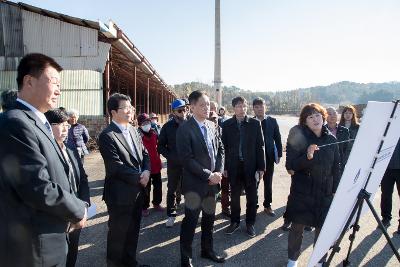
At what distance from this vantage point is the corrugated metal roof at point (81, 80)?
37.5 feet

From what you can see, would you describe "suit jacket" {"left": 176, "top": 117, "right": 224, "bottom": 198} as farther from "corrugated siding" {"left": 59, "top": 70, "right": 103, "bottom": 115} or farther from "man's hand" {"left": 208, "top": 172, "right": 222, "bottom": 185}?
"corrugated siding" {"left": 59, "top": 70, "right": 103, "bottom": 115}

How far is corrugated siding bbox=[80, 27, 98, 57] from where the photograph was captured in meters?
11.0

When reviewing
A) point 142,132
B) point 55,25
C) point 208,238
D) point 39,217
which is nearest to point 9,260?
point 39,217

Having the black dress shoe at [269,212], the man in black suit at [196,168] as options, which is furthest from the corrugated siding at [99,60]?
Answer: the man in black suit at [196,168]

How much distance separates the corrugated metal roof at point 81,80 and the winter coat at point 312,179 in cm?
945

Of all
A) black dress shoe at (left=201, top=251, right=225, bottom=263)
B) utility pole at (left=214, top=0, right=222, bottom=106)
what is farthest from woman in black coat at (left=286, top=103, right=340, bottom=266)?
utility pole at (left=214, top=0, right=222, bottom=106)

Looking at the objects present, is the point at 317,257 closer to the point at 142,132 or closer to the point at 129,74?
the point at 142,132

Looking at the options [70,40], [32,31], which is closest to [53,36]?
[70,40]

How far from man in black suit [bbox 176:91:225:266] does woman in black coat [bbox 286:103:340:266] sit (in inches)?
34.2

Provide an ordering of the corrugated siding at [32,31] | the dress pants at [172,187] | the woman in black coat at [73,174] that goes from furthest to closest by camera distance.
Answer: the corrugated siding at [32,31]
the dress pants at [172,187]
the woman in black coat at [73,174]

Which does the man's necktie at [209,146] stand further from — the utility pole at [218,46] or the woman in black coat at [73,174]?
the utility pole at [218,46]

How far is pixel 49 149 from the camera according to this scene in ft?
6.43

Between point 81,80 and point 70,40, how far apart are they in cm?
141

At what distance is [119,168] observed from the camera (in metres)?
3.11
